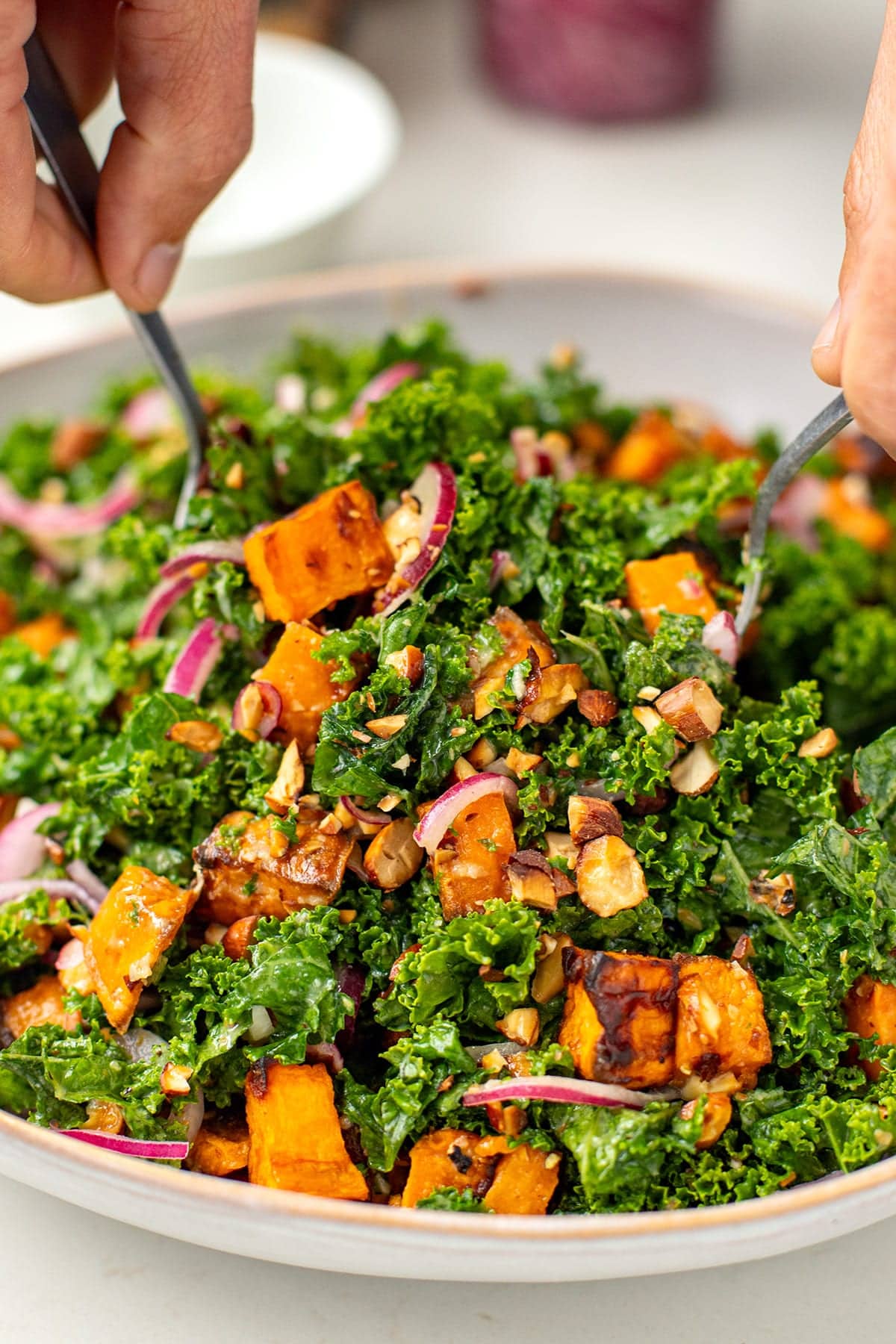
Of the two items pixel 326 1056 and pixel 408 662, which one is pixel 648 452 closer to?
pixel 408 662

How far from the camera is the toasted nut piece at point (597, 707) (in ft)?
7.52

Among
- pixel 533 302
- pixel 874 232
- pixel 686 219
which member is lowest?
pixel 686 219

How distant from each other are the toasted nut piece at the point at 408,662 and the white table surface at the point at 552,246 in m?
1.09

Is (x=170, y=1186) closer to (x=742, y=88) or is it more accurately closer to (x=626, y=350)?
(x=626, y=350)

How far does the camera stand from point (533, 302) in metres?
4.32

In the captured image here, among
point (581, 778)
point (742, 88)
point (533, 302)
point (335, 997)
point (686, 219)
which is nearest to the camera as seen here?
point (335, 997)

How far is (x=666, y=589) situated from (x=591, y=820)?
1.94ft

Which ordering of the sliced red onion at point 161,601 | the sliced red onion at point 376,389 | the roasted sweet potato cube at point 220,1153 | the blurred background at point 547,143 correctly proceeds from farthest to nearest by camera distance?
the blurred background at point 547,143
the sliced red onion at point 376,389
the sliced red onion at point 161,601
the roasted sweet potato cube at point 220,1153

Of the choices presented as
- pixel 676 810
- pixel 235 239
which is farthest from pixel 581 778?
pixel 235 239

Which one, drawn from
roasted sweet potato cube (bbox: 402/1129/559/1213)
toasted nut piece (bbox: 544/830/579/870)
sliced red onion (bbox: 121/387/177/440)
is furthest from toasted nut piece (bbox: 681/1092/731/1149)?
sliced red onion (bbox: 121/387/177/440)

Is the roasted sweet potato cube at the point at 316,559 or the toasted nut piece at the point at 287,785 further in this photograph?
the roasted sweet potato cube at the point at 316,559

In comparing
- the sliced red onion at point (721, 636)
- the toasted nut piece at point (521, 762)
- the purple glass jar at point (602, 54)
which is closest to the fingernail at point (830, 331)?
the sliced red onion at point (721, 636)

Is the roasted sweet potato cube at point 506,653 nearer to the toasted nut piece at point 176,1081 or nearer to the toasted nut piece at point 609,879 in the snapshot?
the toasted nut piece at point 609,879

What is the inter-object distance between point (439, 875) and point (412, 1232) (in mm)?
609
